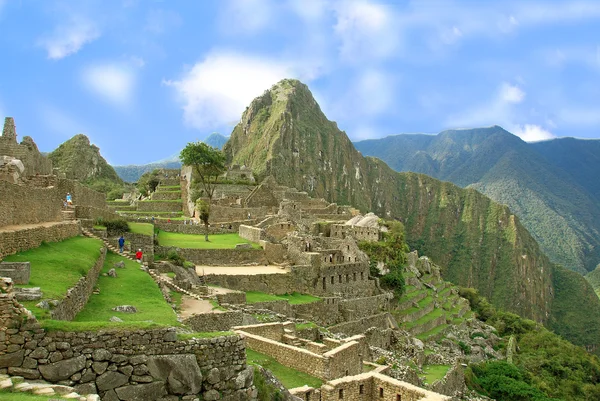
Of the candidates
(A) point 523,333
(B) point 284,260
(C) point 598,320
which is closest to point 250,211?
(B) point 284,260

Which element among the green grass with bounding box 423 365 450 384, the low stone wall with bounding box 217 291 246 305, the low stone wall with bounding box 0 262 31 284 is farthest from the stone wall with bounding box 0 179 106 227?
the green grass with bounding box 423 365 450 384

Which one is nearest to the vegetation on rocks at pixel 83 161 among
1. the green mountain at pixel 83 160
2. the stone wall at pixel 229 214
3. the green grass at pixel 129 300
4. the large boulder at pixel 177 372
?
the green mountain at pixel 83 160

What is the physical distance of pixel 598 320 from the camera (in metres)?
151

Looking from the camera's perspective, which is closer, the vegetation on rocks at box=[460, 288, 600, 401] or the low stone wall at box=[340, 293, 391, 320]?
the low stone wall at box=[340, 293, 391, 320]

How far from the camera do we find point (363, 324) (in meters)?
29.5

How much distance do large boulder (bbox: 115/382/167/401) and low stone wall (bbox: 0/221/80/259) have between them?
17.4 feet

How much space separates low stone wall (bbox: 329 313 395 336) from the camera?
2694cm

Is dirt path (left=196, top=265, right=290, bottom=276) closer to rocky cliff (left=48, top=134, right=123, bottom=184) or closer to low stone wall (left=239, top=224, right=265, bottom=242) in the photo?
low stone wall (left=239, top=224, right=265, bottom=242)

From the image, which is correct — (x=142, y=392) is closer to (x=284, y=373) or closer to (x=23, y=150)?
(x=284, y=373)

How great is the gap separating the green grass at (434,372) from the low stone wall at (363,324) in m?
3.90

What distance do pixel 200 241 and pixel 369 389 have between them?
20375mm

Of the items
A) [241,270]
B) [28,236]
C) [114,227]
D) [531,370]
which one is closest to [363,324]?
[241,270]

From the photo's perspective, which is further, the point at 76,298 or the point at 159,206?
the point at 159,206

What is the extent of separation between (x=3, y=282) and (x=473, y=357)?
3947cm
